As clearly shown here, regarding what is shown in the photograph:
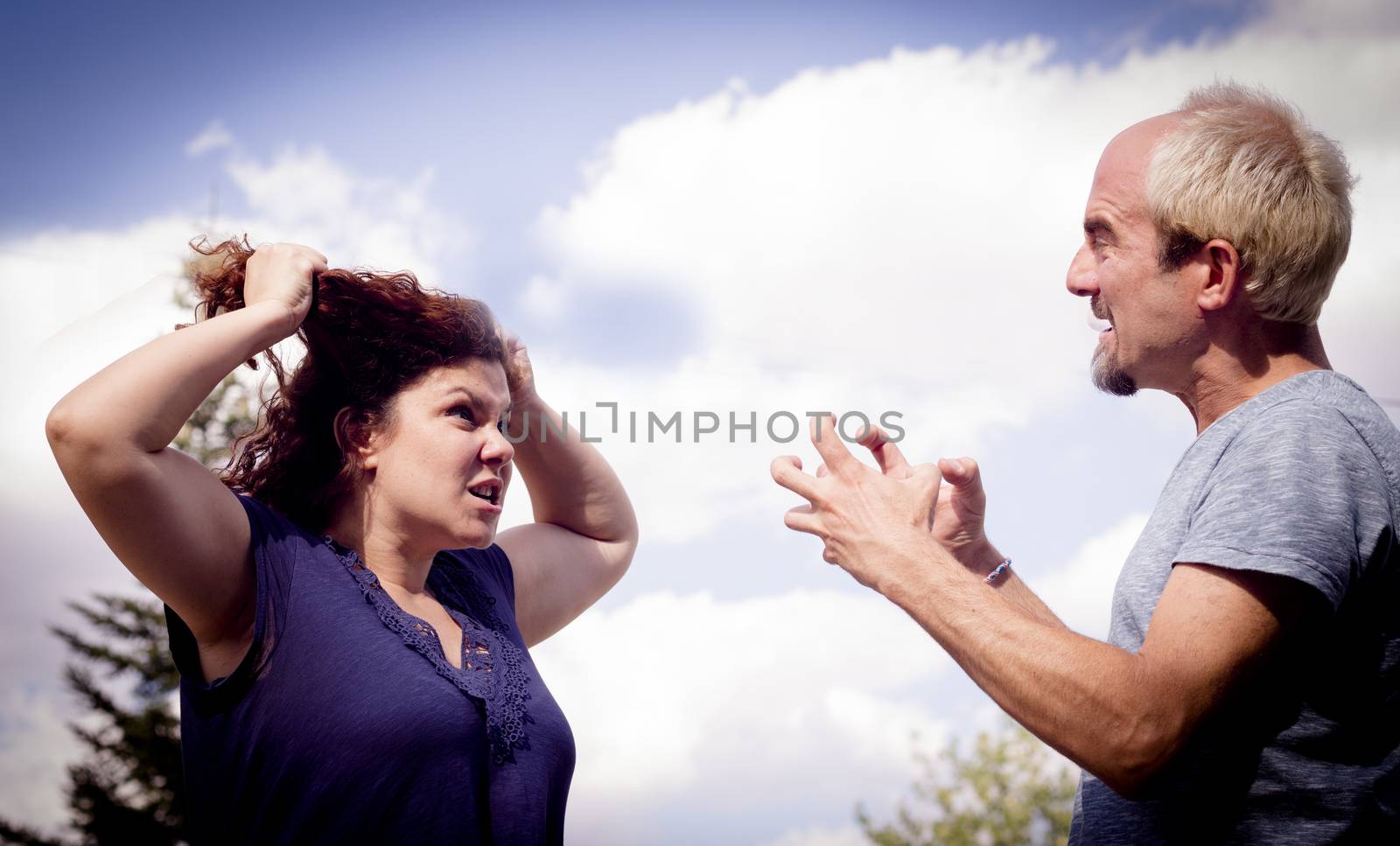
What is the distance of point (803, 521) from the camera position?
1.98 meters

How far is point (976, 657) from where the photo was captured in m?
1.68

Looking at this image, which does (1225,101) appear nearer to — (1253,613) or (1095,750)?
(1253,613)

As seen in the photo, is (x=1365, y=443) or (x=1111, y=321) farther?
(x=1111, y=321)

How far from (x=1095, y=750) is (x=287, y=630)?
1463 mm

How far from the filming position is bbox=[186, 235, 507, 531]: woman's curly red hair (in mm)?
2418

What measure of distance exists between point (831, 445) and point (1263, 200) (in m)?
0.95

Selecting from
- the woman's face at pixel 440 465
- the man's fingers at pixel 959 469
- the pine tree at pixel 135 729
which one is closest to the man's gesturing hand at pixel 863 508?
the man's fingers at pixel 959 469

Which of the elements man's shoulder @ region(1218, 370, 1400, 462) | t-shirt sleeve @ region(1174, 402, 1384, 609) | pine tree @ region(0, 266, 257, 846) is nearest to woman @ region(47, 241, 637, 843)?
t-shirt sleeve @ region(1174, 402, 1384, 609)

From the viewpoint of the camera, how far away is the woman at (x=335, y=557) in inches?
73.8

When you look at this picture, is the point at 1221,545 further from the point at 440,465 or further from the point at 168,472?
the point at 168,472

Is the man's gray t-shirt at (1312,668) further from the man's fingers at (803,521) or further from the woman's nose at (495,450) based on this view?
the woman's nose at (495,450)

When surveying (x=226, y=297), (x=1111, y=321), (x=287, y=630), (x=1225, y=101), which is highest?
(x=1225, y=101)

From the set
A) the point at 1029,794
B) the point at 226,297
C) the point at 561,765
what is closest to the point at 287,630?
the point at 561,765

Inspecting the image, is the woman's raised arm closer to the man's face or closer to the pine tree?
the man's face
